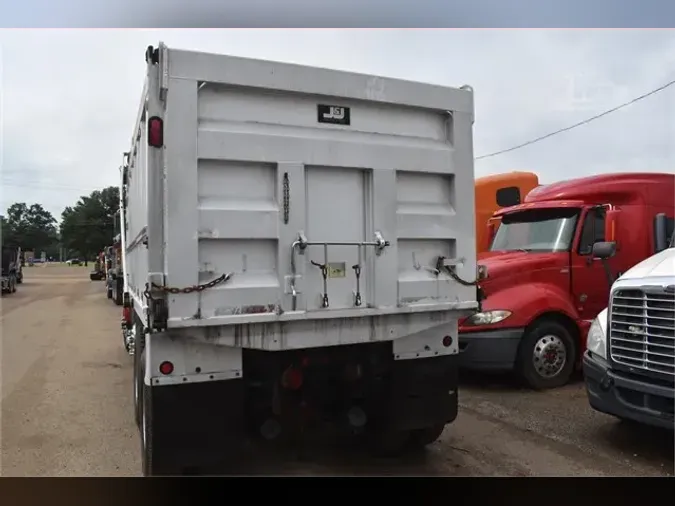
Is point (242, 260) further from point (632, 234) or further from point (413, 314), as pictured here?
point (632, 234)

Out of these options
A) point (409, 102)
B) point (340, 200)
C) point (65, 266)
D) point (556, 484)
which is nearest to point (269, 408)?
point (340, 200)

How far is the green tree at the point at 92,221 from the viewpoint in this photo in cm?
863

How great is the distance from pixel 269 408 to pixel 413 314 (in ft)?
3.80

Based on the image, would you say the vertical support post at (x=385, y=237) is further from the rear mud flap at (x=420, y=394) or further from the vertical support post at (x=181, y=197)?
the vertical support post at (x=181, y=197)

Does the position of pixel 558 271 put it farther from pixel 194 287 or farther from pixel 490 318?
pixel 194 287

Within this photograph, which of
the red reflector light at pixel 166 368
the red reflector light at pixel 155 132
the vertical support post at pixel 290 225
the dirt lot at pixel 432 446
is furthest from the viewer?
the dirt lot at pixel 432 446

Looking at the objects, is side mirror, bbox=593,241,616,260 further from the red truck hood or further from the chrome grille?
the chrome grille

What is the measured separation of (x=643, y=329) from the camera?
424 centimetres

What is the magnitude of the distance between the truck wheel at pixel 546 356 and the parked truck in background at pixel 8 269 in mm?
22810

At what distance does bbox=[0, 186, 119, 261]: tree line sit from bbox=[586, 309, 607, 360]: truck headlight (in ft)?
16.0

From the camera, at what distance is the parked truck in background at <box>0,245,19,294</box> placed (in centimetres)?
2381

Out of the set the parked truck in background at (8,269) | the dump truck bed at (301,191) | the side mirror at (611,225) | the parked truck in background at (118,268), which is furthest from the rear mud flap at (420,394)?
the parked truck in background at (8,269)

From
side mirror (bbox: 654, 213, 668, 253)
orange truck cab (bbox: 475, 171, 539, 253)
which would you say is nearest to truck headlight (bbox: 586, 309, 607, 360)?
side mirror (bbox: 654, 213, 668, 253)

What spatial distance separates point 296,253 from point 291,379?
87 cm
